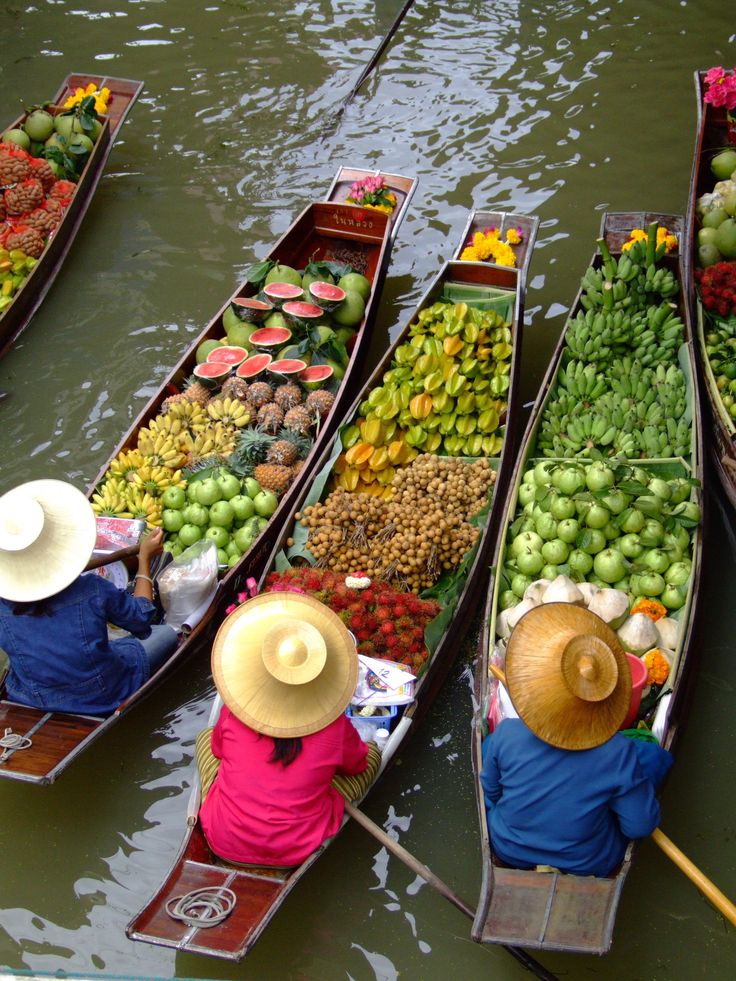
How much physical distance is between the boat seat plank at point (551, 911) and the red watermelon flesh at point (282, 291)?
373 centimetres

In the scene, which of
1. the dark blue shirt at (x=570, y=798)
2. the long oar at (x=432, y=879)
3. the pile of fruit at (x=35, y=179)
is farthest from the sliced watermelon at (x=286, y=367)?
the dark blue shirt at (x=570, y=798)

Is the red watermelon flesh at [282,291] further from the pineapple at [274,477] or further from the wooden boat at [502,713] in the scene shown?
the wooden boat at [502,713]

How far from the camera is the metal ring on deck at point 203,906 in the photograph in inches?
117

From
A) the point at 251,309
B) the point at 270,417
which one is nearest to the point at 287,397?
the point at 270,417

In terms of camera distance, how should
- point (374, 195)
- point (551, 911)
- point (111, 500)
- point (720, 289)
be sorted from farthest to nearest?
point (374, 195) → point (720, 289) → point (111, 500) → point (551, 911)

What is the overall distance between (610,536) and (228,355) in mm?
2570

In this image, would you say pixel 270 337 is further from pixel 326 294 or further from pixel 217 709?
pixel 217 709

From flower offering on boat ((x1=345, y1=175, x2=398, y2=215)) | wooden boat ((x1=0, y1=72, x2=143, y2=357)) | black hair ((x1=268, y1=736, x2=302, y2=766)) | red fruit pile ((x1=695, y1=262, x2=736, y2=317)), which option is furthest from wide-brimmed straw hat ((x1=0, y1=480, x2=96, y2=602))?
red fruit pile ((x1=695, y1=262, x2=736, y2=317))

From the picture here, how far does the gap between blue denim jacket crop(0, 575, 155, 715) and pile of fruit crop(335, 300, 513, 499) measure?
58.5 inches

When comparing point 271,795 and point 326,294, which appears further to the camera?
point 326,294

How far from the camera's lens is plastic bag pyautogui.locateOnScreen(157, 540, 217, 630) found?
416cm

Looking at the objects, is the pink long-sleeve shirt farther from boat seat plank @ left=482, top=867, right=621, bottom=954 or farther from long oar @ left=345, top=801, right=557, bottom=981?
boat seat plank @ left=482, top=867, right=621, bottom=954

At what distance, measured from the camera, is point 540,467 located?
4371 mm

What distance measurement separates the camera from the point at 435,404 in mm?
4820
